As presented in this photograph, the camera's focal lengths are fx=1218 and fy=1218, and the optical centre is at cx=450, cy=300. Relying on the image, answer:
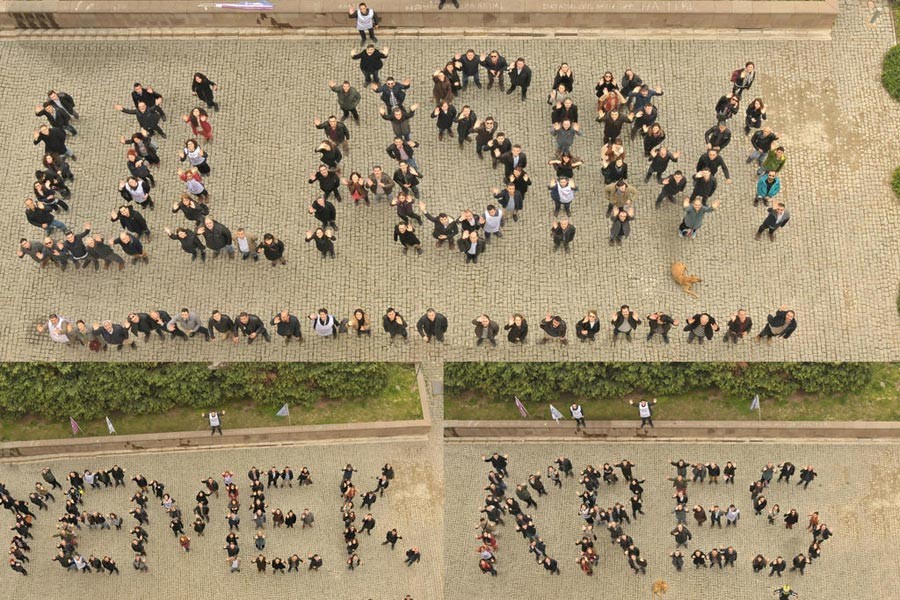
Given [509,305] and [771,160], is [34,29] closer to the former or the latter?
[509,305]

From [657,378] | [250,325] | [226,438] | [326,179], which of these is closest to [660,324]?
[657,378]

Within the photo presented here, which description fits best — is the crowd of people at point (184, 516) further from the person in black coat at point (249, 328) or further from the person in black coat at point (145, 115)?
the person in black coat at point (145, 115)

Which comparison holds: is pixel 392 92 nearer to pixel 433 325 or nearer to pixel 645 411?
pixel 433 325

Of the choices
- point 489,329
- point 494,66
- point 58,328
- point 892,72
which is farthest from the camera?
point 892,72

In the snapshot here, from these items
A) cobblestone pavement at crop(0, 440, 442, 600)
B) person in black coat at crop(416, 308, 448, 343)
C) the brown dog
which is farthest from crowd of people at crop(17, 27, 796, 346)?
cobblestone pavement at crop(0, 440, 442, 600)

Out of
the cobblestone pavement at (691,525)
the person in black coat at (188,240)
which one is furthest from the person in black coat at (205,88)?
the cobblestone pavement at (691,525)
